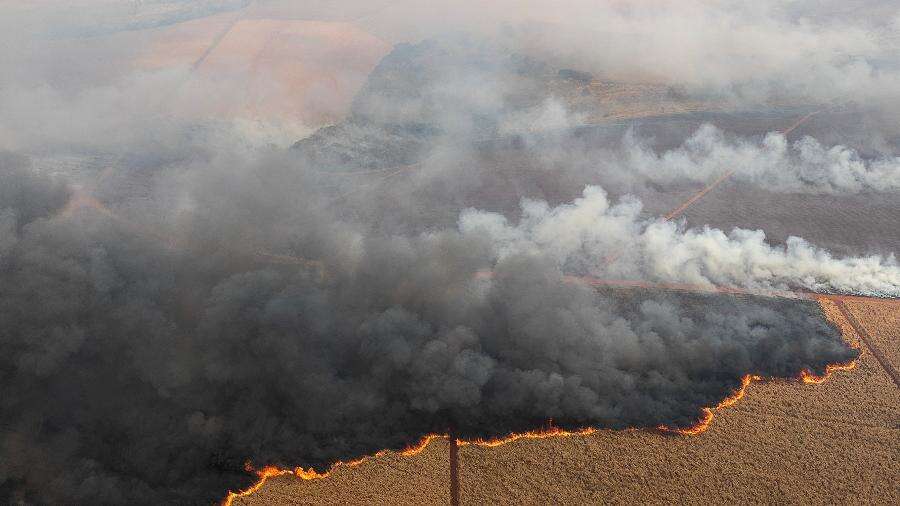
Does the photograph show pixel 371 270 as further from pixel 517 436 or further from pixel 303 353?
pixel 517 436

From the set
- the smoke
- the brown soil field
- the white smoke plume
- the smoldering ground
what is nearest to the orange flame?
the brown soil field

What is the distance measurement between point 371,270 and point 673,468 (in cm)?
1803

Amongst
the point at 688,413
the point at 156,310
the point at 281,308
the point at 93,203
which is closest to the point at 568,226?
the point at 688,413

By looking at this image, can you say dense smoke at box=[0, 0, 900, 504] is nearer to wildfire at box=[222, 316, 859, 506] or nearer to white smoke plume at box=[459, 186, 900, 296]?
white smoke plume at box=[459, 186, 900, 296]

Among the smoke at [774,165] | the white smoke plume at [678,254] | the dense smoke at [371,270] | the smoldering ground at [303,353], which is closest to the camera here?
the smoldering ground at [303,353]

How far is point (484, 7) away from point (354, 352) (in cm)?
7024

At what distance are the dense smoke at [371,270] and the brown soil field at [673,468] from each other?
132 cm

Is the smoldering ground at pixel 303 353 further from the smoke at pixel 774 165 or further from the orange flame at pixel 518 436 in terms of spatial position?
the smoke at pixel 774 165

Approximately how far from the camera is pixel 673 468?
25641 mm

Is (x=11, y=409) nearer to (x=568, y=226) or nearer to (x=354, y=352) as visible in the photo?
(x=354, y=352)

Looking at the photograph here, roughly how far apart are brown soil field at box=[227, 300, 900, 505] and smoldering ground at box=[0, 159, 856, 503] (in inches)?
47.0

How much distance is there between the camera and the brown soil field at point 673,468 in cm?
2458

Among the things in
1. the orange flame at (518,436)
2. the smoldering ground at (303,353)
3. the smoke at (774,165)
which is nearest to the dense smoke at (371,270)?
the smoldering ground at (303,353)

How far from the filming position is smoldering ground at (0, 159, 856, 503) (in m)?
26.3
